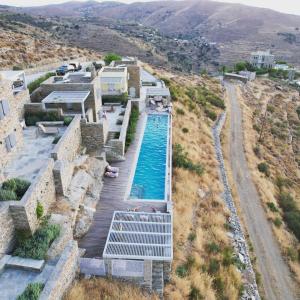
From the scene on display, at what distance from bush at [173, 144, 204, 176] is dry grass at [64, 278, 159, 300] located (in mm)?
11283

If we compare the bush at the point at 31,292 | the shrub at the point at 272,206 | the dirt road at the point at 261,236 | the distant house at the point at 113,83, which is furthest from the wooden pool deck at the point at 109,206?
the shrub at the point at 272,206

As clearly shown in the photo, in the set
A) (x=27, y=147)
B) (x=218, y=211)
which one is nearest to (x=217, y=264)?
(x=218, y=211)

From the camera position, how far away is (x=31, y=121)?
70.3 feet

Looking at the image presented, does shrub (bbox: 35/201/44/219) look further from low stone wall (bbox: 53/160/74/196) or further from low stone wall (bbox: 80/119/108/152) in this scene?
low stone wall (bbox: 80/119/108/152)

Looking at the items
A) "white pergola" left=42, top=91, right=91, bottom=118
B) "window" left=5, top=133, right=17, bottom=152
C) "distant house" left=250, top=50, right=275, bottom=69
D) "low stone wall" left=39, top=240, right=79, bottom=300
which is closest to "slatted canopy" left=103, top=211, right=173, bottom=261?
"low stone wall" left=39, top=240, right=79, bottom=300

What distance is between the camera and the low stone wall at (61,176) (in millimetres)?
15414

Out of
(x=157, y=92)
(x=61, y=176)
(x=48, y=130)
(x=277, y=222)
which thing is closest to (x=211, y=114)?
(x=157, y=92)

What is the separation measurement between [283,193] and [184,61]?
279 feet

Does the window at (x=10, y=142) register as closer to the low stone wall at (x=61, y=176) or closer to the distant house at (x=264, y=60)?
the low stone wall at (x=61, y=176)

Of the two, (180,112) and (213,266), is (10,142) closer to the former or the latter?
(213,266)

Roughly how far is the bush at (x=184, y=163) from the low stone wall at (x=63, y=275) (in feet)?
37.9

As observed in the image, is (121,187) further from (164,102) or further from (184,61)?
(184,61)

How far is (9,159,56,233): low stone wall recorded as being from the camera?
12336 mm

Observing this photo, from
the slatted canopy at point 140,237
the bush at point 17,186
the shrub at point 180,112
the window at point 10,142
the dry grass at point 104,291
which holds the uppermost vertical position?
the window at point 10,142
